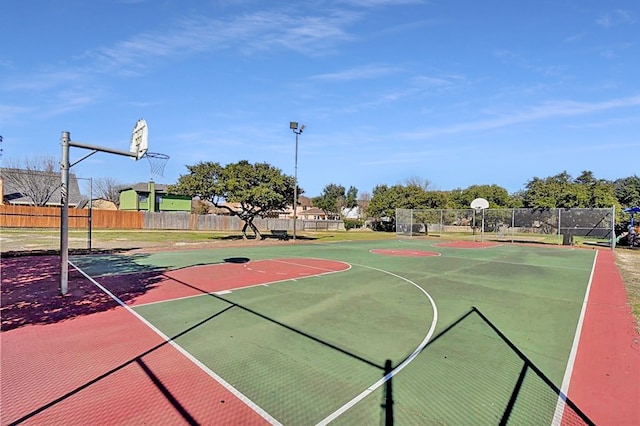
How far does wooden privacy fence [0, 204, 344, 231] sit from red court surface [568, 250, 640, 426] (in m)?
40.1

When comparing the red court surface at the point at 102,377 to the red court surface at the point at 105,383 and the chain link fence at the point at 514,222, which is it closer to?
the red court surface at the point at 105,383

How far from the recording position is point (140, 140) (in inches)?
377

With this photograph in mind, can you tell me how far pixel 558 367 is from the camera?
495 cm

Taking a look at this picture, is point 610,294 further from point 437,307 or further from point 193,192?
point 193,192

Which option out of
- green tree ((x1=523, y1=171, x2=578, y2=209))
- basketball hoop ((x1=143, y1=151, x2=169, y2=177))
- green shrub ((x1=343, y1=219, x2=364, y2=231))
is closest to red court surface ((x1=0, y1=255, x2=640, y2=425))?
basketball hoop ((x1=143, y1=151, x2=169, y2=177))

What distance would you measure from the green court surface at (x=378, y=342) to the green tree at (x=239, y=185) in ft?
46.9

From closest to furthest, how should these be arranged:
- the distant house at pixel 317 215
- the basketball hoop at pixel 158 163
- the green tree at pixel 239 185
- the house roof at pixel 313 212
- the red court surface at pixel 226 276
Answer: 1. the red court surface at pixel 226 276
2. the basketball hoop at pixel 158 163
3. the green tree at pixel 239 185
4. the distant house at pixel 317 215
5. the house roof at pixel 313 212

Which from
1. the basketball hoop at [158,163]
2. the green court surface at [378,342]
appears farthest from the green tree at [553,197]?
the basketball hoop at [158,163]

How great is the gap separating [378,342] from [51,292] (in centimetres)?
806

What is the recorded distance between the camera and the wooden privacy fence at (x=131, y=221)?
36.1m

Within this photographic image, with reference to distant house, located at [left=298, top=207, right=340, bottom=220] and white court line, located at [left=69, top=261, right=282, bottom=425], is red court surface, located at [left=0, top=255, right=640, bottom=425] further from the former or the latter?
distant house, located at [left=298, top=207, right=340, bottom=220]

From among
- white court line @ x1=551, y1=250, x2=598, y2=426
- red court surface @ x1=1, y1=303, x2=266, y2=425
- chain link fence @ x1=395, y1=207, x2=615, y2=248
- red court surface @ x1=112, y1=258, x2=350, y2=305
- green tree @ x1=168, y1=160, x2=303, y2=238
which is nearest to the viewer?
red court surface @ x1=1, y1=303, x2=266, y2=425

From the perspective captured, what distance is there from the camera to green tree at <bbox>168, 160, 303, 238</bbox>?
82.2ft

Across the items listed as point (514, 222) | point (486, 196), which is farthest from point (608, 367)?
point (486, 196)
